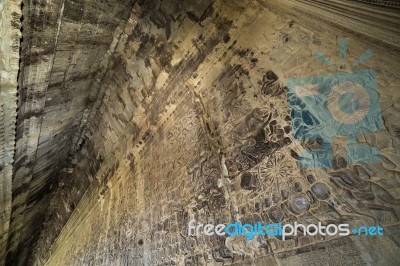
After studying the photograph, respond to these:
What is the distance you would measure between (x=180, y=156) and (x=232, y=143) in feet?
2.83

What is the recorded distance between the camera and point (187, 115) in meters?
3.24

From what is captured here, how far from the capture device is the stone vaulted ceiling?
1703 mm

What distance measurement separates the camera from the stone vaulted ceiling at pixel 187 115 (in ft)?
5.59
